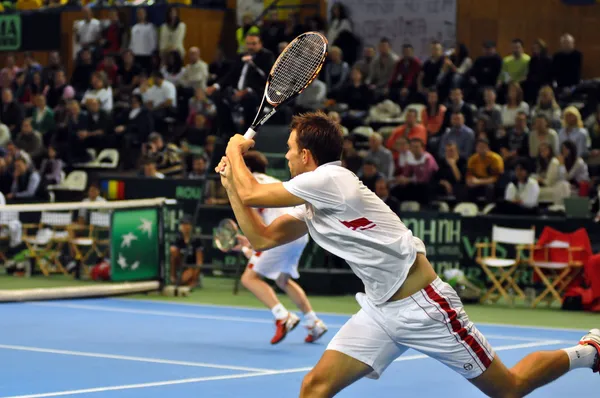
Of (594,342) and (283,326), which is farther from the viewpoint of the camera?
(283,326)

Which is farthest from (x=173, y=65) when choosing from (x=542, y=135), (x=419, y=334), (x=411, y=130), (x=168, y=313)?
(x=419, y=334)

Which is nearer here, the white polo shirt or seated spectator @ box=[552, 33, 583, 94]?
the white polo shirt

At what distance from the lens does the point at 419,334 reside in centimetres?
649

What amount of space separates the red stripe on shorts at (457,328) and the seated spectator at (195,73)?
18.5 m

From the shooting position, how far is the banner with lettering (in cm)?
2394

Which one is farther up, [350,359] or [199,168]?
[350,359]

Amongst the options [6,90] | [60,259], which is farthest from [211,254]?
[6,90]

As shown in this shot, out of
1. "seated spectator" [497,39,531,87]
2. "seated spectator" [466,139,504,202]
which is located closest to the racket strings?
"seated spectator" [466,139,504,202]

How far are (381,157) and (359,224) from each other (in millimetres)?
13041

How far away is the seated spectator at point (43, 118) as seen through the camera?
25.4 meters

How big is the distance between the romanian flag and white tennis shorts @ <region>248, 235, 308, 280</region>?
8.36 m

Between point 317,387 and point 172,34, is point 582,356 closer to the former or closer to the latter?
point 317,387

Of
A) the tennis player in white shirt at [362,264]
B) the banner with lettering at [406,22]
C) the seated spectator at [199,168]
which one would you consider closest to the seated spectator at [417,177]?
the seated spectator at [199,168]

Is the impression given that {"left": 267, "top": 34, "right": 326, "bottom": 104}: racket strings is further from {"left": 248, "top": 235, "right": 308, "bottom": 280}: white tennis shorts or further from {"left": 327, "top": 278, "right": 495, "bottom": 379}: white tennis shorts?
{"left": 248, "top": 235, "right": 308, "bottom": 280}: white tennis shorts
